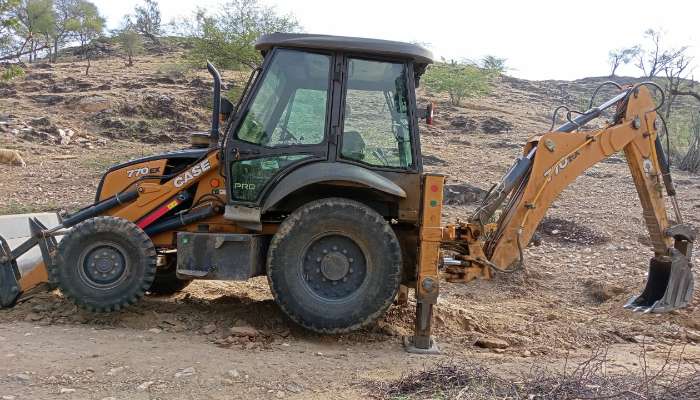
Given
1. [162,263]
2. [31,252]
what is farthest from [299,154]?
[31,252]

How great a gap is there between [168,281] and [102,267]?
107 cm

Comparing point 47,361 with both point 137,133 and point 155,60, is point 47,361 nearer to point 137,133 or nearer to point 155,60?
point 137,133

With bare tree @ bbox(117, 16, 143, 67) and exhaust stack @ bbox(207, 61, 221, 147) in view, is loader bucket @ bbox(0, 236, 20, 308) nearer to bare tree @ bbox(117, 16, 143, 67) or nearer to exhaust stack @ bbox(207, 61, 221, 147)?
exhaust stack @ bbox(207, 61, 221, 147)

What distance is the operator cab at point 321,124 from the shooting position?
4.86 m

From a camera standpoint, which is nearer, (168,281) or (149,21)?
(168,281)

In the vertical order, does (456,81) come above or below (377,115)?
above

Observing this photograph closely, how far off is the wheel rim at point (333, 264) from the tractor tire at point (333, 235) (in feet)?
0.11

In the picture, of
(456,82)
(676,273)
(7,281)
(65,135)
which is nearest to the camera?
(7,281)

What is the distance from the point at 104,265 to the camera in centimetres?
490

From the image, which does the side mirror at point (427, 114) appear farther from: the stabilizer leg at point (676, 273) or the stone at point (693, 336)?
the stone at point (693, 336)

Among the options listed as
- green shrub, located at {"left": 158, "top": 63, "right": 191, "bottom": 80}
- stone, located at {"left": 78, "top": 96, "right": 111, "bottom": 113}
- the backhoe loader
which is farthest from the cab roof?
green shrub, located at {"left": 158, "top": 63, "right": 191, "bottom": 80}

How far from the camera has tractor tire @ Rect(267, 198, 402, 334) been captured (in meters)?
4.73

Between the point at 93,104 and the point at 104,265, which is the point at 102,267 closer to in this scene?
the point at 104,265

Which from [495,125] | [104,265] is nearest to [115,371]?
[104,265]
